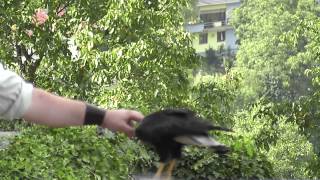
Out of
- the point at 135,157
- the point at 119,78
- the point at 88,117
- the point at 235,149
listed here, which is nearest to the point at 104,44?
the point at 119,78

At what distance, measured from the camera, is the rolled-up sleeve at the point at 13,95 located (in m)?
1.60

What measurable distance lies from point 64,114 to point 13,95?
169 millimetres

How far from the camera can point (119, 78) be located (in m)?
7.70

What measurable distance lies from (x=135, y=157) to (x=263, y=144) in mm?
3602

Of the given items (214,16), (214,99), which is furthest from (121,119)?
(214,16)

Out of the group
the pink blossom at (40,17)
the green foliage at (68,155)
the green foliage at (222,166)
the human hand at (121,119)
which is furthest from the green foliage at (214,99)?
the human hand at (121,119)

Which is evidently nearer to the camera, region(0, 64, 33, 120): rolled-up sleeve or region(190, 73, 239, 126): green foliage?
region(0, 64, 33, 120): rolled-up sleeve

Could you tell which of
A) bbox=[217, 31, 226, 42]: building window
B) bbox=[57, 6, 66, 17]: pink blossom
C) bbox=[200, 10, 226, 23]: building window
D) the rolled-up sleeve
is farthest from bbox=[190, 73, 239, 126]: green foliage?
bbox=[200, 10, 226, 23]: building window

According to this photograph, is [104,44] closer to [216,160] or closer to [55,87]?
[55,87]

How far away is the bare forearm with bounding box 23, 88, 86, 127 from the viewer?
1.71 meters

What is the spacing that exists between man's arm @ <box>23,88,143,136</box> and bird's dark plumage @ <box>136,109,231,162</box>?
170 mm

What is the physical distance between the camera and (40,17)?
28.0 feet

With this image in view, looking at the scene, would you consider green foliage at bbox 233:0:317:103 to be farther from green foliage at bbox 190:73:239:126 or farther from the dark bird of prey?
the dark bird of prey

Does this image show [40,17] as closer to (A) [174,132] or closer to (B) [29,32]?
(B) [29,32]
